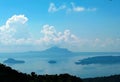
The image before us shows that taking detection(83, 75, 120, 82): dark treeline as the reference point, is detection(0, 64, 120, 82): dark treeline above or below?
below

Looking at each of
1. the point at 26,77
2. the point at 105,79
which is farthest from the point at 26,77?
the point at 105,79

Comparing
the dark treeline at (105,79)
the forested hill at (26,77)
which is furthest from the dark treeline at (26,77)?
the dark treeline at (105,79)

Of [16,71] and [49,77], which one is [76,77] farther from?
[16,71]

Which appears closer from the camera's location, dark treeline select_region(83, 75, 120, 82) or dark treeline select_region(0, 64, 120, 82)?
dark treeline select_region(0, 64, 120, 82)

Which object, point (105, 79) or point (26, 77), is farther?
point (105, 79)

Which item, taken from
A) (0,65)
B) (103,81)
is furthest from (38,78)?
(103,81)

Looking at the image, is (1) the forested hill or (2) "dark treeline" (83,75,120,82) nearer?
(1) the forested hill

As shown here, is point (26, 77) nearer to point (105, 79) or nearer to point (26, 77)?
point (26, 77)

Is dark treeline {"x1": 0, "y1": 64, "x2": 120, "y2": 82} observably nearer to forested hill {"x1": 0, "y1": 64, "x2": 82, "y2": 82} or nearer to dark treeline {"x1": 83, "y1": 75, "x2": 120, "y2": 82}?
forested hill {"x1": 0, "y1": 64, "x2": 82, "y2": 82}

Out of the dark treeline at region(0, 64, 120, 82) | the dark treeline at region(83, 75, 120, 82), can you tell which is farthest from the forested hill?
the dark treeline at region(83, 75, 120, 82)
